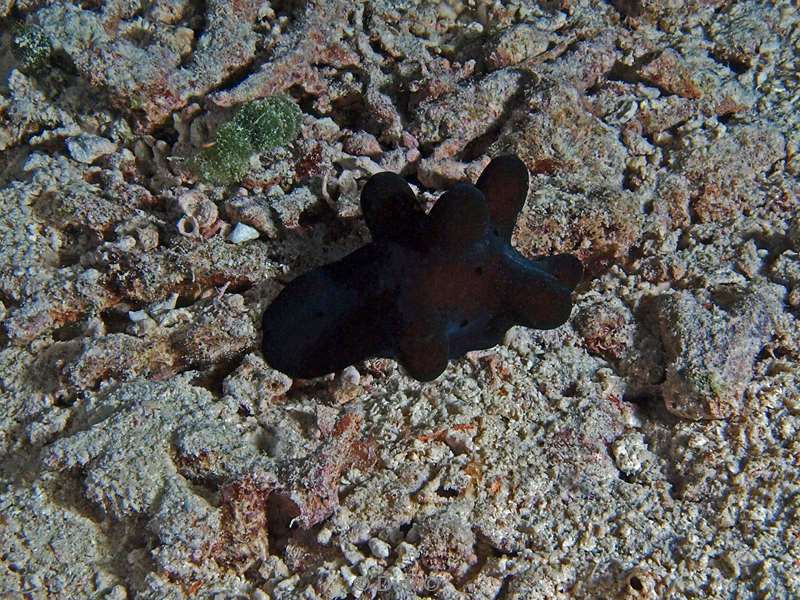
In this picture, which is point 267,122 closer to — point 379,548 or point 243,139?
point 243,139

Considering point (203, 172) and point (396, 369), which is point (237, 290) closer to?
point (203, 172)

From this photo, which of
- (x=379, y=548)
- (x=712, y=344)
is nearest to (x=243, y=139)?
(x=379, y=548)

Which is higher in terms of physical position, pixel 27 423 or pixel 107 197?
pixel 107 197

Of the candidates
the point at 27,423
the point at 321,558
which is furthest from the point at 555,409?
the point at 27,423

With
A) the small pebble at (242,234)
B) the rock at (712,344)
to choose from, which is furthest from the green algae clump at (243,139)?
the rock at (712,344)

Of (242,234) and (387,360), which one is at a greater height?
(242,234)

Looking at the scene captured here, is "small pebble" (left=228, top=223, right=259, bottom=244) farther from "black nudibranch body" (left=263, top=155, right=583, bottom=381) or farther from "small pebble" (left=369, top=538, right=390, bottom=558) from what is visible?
"small pebble" (left=369, top=538, right=390, bottom=558)
